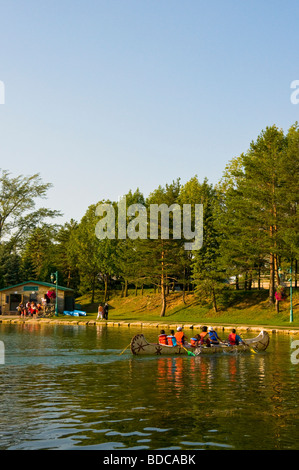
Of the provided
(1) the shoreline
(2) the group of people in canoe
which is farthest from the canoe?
(1) the shoreline

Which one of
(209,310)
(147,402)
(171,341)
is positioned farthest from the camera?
(209,310)

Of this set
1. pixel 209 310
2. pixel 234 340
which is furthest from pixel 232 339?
pixel 209 310

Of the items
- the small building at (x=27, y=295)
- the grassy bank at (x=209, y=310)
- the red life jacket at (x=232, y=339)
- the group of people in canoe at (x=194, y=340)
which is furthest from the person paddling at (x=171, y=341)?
the small building at (x=27, y=295)

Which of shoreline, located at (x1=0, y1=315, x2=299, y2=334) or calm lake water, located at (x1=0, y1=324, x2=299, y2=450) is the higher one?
calm lake water, located at (x1=0, y1=324, x2=299, y2=450)

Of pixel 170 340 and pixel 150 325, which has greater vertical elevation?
pixel 170 340

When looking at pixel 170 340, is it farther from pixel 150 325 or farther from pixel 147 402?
pixel 150 325

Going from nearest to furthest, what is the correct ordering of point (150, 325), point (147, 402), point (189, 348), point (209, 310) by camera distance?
point (147, 402) < point (189, 348) < point (150, 325) < point (209, 310)

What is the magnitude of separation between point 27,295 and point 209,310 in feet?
87.7

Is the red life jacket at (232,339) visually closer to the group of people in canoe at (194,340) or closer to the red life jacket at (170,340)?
the group of people in canoe at (194,340)

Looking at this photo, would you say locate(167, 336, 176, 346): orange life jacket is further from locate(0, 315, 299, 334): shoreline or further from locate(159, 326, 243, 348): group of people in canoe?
locate(0, 315, 299, 334): shoreline

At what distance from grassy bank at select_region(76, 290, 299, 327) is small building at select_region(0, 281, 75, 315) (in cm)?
771

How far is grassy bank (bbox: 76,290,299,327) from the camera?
54625mm

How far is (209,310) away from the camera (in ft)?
211

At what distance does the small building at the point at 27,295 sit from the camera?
244ft
